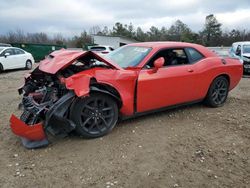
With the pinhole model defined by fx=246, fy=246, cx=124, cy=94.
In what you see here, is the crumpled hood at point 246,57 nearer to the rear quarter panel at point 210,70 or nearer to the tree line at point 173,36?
the rear quarter panel at point 210,70

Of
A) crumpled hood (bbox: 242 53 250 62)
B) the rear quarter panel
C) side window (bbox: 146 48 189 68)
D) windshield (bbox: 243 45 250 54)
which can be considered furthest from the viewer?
windshield (bbox: 243 45 250 54)

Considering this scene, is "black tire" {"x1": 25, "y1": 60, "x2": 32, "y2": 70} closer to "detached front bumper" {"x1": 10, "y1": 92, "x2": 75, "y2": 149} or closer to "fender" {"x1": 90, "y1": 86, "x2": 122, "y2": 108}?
"detached front bumper" {"x1": 10, "y1": 92, "x2": 75, "y2": 149}

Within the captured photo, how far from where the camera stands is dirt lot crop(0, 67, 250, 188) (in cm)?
284

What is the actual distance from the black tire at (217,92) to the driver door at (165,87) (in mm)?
507

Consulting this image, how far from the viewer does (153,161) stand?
3.23 m

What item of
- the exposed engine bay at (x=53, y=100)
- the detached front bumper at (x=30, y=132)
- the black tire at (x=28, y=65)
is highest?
the exposed engine bay at (x=53, y=100)

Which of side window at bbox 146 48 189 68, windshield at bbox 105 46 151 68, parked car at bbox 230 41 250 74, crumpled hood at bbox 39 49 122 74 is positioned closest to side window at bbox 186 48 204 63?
side window at bbox 146 48 189 68

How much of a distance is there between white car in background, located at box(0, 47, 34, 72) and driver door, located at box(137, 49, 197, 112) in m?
10.7

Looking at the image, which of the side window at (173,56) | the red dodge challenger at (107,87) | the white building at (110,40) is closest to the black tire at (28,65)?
the red dodge challenger at (107,87)

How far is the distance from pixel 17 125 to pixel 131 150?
5.32 ft

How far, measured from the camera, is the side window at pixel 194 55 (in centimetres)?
499

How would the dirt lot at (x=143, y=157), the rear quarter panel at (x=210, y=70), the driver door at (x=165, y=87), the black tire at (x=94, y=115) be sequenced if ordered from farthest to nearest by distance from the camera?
the rear quarter panel at (x=210, y=70) < the driver door at (x=165, y=87) < the black tire at (x=94, y=115) < the dirt lot at (x=143, y=157)

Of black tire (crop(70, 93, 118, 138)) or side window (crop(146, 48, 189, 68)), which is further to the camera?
side window (crop(146, 48, 189, 68))

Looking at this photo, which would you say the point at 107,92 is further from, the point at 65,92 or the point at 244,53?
the point at 244,53
